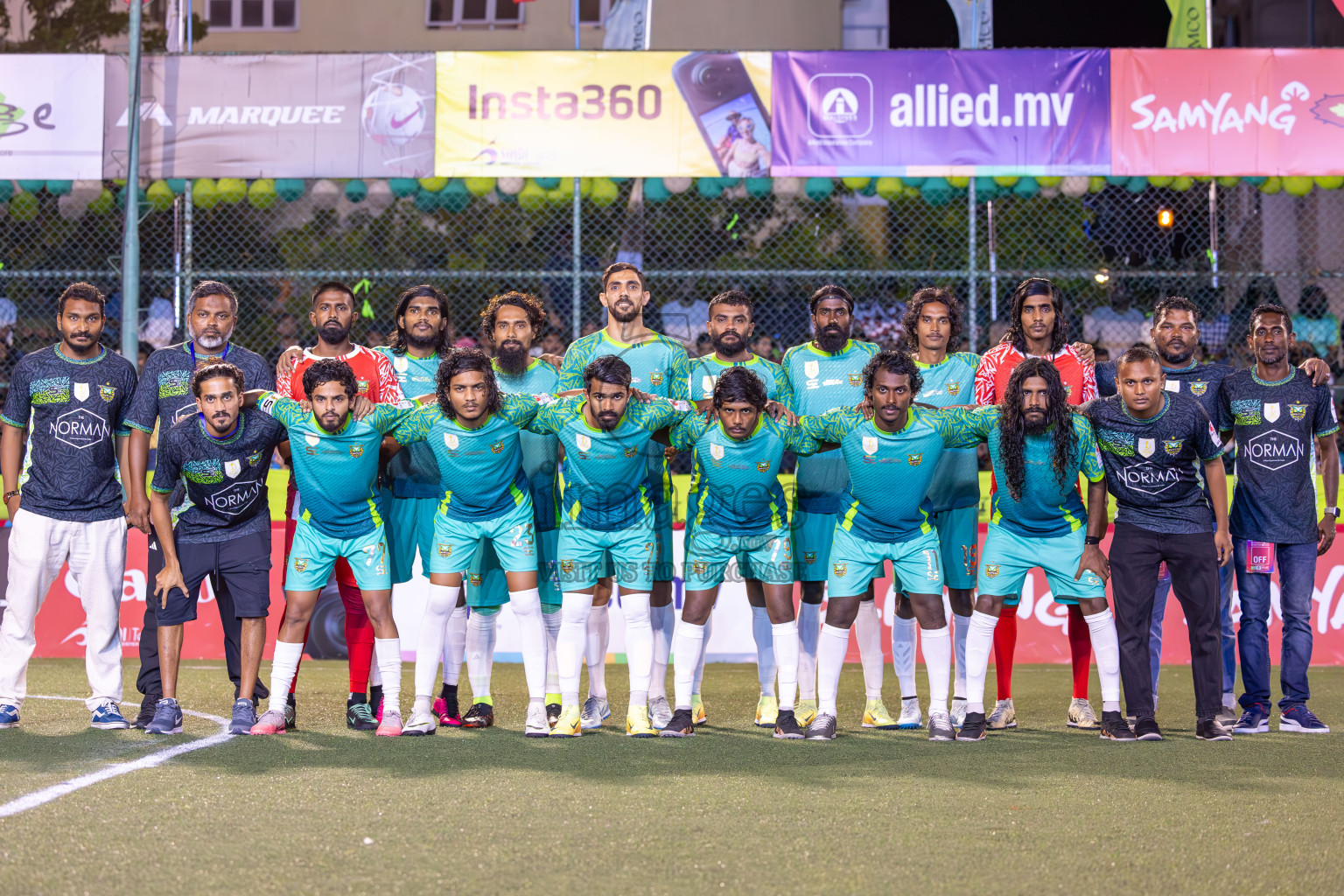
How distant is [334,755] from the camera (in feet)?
18.5

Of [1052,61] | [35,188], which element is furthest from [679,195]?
[35,188]

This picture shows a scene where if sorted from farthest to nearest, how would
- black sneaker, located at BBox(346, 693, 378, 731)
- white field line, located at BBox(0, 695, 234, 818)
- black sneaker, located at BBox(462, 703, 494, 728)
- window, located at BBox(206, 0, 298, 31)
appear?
window, located at BBox(206, 0, 298, 31) → black sneaker, located at BBox(462, 703, 494, 728) → black sneaker, located at BBox(346, 693, 378, 731) → white field line, located at BBox(0, 695, 234, 818)

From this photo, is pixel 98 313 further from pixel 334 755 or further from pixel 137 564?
pixel 137 564

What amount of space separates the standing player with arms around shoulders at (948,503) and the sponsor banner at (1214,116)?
5057 mm

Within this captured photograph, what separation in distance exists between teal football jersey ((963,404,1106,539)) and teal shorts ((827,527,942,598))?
0.39m

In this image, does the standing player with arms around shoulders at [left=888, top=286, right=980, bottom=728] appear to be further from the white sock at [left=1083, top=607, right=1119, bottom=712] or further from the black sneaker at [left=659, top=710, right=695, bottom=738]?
the black sneaker at [left=659, top=710, right=695, bottom=738]

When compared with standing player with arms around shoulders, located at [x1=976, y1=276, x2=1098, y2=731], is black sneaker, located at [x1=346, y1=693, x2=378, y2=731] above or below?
below

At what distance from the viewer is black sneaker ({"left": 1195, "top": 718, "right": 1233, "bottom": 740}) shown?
20.5 feet

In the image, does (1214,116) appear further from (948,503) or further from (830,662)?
(830,662)

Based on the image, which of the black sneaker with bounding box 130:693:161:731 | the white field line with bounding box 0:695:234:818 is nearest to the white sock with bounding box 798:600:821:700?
the white field line with bounding box 0:695:234:818

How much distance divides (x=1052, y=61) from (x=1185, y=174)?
1396mm

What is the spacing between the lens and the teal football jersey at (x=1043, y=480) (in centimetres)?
618

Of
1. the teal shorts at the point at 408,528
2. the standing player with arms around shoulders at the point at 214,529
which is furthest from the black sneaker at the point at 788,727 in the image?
the standing player with arms around shoulders at the point at 214,529

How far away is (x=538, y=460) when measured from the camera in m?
6.75
